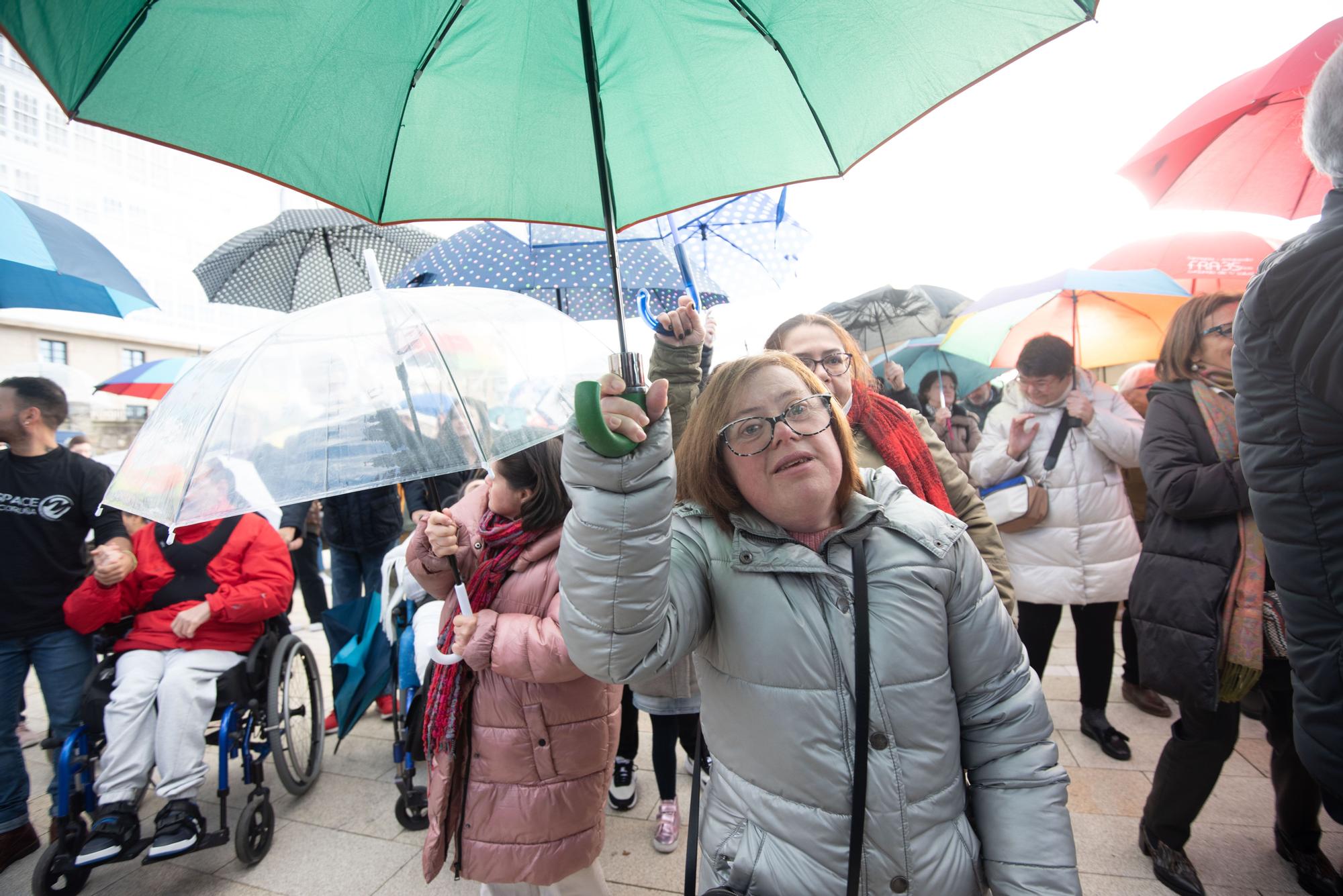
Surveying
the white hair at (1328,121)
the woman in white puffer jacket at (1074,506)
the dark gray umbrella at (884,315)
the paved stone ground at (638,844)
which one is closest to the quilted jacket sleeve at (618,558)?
the white hair at (1328,121)

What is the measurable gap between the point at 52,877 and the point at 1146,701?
5588 mm

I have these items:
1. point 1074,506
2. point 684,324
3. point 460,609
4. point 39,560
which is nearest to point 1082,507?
point 1074,506

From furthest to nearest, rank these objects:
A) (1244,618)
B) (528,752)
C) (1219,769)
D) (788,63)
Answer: (1219,769)
(1244,618)
(528,752)
(788,63)

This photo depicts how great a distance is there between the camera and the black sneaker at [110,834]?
2543mm

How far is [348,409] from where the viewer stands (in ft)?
5.74

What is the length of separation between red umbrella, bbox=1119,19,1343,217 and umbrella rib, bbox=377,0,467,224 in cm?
315

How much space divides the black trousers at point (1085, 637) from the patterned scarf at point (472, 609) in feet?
8.56

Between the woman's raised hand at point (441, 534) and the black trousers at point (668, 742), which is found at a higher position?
the woman's raised hand at point (441, 534)

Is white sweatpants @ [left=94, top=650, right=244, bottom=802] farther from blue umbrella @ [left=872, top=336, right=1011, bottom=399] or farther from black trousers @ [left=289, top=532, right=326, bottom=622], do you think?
blue umbrella @ [left=872, top=336, right=1011, bottom=399]

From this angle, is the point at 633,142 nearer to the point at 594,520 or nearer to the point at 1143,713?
the point at 594,520

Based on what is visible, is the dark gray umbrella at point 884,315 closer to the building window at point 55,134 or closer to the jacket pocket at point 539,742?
the jacket pocket at point 539,742

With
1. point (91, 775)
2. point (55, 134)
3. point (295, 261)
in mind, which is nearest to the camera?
point (91, 775)

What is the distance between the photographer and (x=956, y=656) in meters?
1.34

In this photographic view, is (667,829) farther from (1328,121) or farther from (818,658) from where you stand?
(1328,121)
